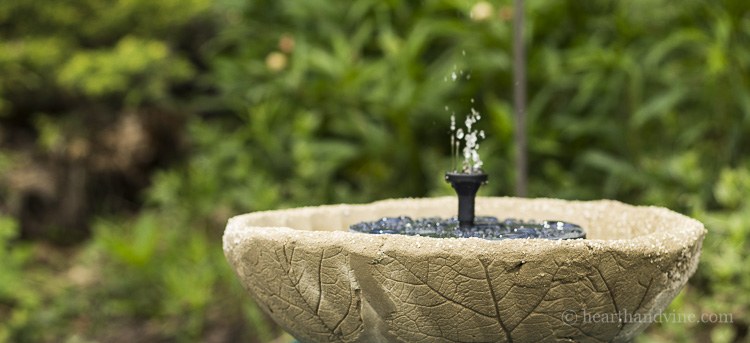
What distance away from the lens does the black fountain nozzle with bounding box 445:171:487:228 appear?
3.81 ft

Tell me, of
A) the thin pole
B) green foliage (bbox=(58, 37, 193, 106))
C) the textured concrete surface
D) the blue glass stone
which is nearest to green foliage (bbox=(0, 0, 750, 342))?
green foliage (bbox=(58, 37, 193, 106))

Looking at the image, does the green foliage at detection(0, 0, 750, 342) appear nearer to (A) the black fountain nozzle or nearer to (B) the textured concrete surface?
(A) the black fountain nozzle

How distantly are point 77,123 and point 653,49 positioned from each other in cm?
346

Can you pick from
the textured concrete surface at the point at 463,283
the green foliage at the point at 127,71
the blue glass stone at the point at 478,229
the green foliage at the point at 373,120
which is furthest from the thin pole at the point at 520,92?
the green foliage at the point at 127,71

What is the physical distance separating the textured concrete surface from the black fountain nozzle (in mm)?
311

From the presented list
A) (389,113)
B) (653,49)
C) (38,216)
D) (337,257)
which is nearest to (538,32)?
(653,49)

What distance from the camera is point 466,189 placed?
3.87 feet

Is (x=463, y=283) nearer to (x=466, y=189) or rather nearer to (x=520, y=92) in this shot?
(x=466, y=189)

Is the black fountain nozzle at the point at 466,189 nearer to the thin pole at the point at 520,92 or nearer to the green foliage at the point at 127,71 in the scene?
the thin pole at the point at 520,92

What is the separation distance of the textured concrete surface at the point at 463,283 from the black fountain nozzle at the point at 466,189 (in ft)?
1.02

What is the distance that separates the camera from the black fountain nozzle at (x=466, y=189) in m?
1.16

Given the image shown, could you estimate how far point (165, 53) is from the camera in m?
4.07

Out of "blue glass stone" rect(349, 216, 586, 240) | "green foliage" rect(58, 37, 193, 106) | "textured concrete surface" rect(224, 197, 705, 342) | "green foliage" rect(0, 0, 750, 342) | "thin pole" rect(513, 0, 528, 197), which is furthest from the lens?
"green foliage" rect(58, 37, 193, 106)

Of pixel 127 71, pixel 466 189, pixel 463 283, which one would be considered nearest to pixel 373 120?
pixel 127 71
